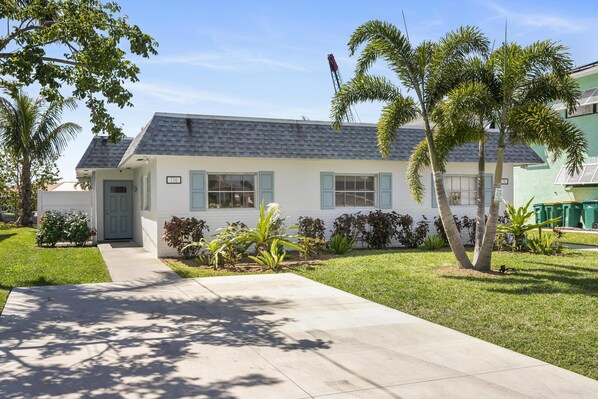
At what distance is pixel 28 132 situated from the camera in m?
23.7

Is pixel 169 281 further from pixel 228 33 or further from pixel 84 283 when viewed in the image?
pixel 228 33

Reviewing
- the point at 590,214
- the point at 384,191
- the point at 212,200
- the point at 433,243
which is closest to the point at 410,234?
the point at 433,243

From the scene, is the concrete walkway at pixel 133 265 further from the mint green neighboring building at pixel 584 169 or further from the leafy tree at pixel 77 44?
the mint green neighboring building at pixel 584 169

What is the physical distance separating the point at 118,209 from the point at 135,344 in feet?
48.2

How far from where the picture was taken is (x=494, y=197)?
36.1ft

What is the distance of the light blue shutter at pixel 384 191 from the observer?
54.2ft

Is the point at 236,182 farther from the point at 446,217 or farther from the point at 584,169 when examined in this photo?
the point at 584,169

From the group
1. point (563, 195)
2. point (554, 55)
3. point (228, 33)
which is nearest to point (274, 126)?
point (228, 33)

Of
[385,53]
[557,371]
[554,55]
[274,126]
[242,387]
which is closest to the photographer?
[242,387]

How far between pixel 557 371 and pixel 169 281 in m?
7.22

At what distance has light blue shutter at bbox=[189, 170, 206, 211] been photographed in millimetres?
14508

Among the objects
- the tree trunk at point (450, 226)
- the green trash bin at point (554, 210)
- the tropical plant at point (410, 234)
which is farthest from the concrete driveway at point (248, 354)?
the green trash bin at point (554, 210)

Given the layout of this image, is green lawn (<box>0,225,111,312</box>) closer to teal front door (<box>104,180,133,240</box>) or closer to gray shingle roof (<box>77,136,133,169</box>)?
teal front door (<box>104,180,133,240</box>)

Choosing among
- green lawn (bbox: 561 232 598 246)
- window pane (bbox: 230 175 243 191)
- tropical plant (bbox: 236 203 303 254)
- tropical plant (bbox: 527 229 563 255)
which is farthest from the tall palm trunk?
green lawn (bbox: 561 232 598 246)
